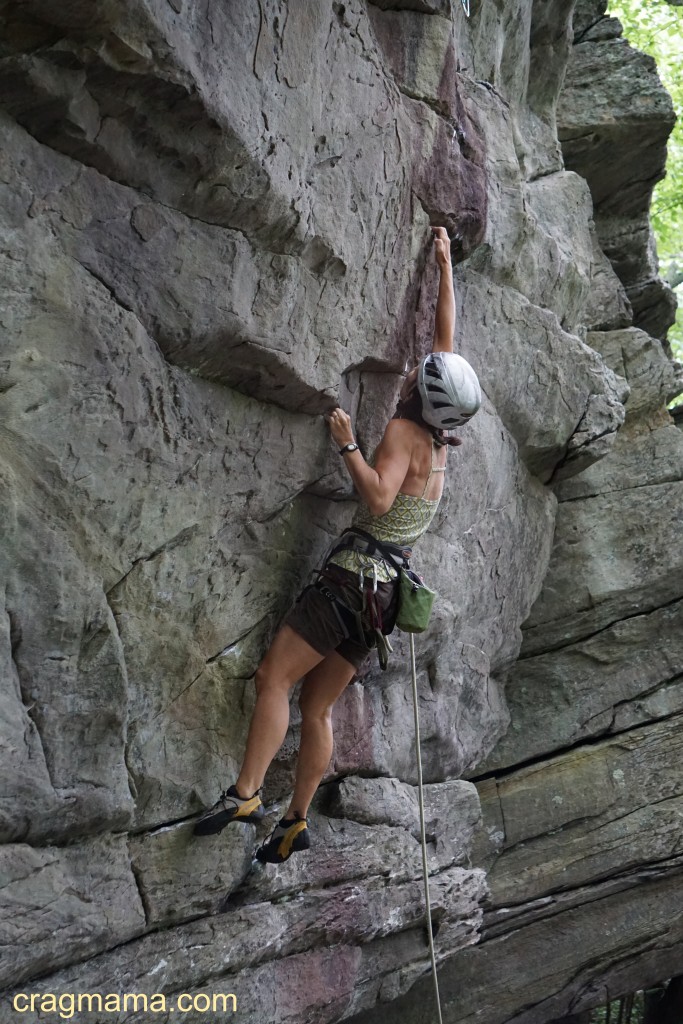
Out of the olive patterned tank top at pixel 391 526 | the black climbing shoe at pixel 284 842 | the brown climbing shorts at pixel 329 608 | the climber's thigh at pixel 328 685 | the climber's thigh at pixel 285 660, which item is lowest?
the black climbing shoe at pixel 284 842

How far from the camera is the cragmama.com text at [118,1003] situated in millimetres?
3859

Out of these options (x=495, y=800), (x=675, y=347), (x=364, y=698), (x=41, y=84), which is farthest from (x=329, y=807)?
(x=675, y=347)

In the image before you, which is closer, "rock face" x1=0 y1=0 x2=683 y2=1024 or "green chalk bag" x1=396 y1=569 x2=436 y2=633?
"rock face" x1=0 y1=0 x2=683 y2=1024

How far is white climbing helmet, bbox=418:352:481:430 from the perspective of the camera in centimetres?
474

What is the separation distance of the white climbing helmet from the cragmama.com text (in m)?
2.84

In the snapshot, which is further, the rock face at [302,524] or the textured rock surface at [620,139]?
the textured rock surface at [620,139]

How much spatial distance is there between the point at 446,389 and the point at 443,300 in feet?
2.81

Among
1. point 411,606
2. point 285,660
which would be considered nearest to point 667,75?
point 411,606

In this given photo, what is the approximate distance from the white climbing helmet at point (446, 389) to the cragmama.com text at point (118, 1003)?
2841 mm

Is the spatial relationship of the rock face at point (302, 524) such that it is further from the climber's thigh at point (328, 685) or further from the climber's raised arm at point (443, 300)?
the climber's thigh at point (328, 685)

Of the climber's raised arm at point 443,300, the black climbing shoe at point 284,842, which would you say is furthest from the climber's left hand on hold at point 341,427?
the black climbing shoe at point 284,842

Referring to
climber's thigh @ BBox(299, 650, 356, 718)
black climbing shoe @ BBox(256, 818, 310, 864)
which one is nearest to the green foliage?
climber's thigh @ BBox(299, 650, 356, 718)

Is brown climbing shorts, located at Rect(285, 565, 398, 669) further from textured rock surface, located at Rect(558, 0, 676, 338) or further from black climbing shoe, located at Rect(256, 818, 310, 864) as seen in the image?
textured rock surface, located at Rect(558, 0, 676, 338)

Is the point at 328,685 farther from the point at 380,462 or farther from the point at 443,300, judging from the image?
the point at 443,300
